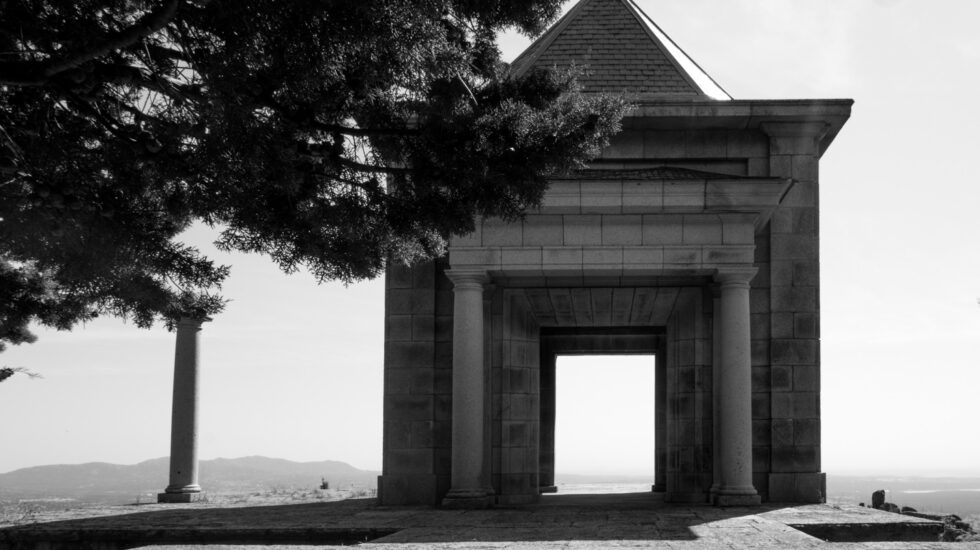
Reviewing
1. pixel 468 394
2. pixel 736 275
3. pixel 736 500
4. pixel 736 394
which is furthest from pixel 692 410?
pixel 468 394

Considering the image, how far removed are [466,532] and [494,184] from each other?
17.5ft

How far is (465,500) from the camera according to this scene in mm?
23188

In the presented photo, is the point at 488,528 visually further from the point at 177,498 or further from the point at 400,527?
the point at 177,498

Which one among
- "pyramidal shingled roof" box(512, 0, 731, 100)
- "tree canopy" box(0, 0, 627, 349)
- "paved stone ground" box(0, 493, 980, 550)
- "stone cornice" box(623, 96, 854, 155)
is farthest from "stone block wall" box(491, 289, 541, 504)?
"tree canopy" box(0, 0, 627, 349)

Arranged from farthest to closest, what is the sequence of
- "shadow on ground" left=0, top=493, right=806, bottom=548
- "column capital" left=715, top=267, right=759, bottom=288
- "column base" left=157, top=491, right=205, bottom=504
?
1. "column base" left=157, top=491, right=205, bottom=504
2. "column capital" left=715, top=267, right=759, bottom=288
3. "shadow on ground" left=0, top=493, right=806, bottom=548

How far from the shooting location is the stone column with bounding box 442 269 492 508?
23359 mm

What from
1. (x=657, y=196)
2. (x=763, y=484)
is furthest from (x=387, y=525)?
(x=763, y=484)

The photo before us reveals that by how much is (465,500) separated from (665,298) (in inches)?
264

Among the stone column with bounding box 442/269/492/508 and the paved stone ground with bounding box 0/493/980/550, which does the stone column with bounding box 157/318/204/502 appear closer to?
the paved stone ground with bounding box 0/493/980/550

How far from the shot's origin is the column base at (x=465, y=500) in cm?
2309

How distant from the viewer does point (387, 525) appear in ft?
59.4

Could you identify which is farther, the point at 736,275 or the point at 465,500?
the point at 736,275

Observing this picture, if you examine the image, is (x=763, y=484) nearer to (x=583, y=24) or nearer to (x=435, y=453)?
(x=435, y=453)

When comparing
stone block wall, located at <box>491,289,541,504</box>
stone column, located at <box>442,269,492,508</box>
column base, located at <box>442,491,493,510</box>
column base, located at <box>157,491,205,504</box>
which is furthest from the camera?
column base, located at <box>157,491,205,504</box>
